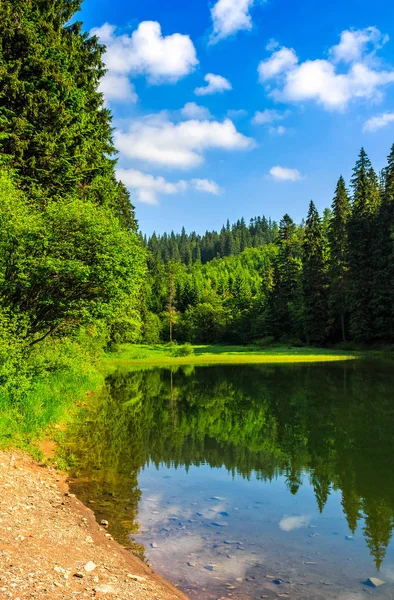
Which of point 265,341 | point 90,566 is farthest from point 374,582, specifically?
point 265,341

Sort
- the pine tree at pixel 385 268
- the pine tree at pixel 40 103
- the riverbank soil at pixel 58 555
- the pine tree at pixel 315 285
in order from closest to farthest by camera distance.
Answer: the riverbank soil at pixel 58 555 → the pine tree at pixel 40 103 → the pine tree at pixel 385 268 → the pine tree at pixel 315 285

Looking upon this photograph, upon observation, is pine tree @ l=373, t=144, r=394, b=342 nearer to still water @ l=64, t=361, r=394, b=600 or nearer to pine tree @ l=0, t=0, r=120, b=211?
still water @ l=64, t=361, r=394, b=600

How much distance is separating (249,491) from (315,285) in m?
59.5

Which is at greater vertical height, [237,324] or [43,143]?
[43,143]

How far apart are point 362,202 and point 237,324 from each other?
34.5 m

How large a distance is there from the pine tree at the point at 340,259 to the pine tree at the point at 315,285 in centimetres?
169

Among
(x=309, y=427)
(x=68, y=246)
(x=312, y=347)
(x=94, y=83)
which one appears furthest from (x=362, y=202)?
(x=68, y=246)

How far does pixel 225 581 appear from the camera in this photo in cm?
612

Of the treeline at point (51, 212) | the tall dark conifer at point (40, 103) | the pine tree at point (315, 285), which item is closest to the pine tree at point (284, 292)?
the pine tree at point (315, 285)

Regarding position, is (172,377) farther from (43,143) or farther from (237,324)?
(237,324)

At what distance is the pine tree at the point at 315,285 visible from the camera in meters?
65.2

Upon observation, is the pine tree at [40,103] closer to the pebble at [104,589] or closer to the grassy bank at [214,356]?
the pebble at [104,589]

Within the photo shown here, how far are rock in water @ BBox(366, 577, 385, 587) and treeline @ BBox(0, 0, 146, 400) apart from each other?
9.54 metres

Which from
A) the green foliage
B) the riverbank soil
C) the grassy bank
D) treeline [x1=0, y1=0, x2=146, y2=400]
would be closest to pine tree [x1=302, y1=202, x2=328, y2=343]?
the grassy bank
